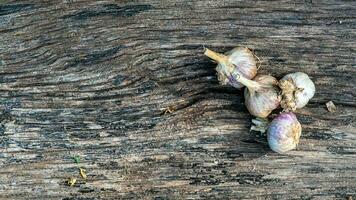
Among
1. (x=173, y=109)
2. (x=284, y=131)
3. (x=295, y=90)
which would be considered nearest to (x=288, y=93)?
(x=295, y=90)

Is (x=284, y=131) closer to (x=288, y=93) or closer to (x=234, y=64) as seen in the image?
(x=288, y=93)

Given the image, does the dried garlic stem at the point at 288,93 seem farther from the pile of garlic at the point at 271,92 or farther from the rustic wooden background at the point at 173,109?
the rustic wooden background at the point at 173,109

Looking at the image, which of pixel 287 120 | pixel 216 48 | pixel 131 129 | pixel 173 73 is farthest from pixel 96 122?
pixel 287 120

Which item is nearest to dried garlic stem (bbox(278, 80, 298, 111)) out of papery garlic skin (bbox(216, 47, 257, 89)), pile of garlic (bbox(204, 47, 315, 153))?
pile of garlic (bbox(204, 47, 315, 153))

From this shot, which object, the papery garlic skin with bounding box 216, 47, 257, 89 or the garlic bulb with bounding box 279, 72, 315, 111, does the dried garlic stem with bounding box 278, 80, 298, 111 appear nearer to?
the garlic bulb with bounding box 279, 72, 315, 111

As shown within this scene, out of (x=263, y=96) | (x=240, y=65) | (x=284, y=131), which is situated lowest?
(x=284, y=131)

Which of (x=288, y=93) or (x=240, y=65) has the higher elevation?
(x=240, y=65)

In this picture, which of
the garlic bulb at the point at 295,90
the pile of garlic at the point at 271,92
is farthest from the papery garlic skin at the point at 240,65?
the garlic bulb at the point at 295,90
